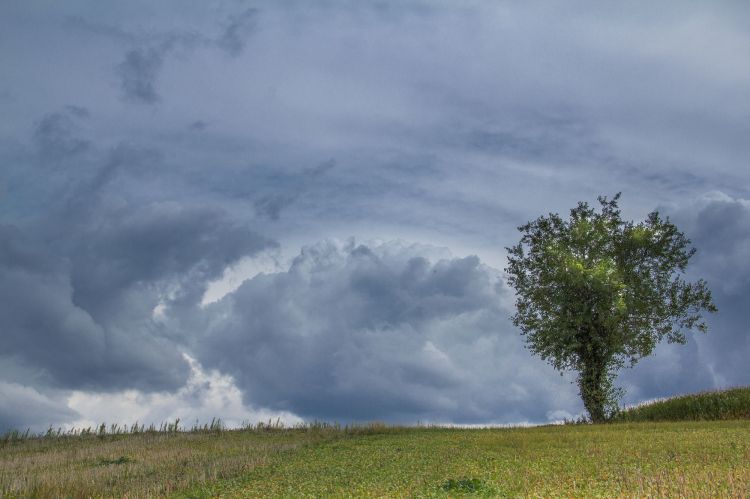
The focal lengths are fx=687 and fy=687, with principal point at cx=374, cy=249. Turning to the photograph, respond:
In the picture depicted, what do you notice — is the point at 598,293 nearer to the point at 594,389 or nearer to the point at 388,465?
the point at 594,389

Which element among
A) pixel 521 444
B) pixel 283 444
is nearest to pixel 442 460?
pixel 521 444

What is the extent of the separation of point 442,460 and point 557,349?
32303 millimetres

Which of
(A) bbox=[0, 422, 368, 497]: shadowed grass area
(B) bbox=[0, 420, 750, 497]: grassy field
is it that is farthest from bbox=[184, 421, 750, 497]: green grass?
(A) bbox=[0, 422, 368, 497]: shadowed grass area

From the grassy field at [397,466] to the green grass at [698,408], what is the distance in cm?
1563

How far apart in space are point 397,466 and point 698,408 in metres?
39.8

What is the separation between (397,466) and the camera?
960 inches

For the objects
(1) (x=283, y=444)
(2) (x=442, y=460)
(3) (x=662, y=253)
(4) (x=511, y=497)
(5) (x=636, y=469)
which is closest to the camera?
(4) (x=511, y=497)

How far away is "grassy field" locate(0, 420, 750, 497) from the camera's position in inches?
731

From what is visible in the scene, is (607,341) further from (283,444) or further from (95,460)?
(95,460)

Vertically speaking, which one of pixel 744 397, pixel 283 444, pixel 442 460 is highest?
pixel 744 397

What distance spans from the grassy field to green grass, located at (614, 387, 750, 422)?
15.6 metres

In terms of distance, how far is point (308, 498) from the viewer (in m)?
18.5

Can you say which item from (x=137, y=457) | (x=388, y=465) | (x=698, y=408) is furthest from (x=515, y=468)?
(x=698, y=408)

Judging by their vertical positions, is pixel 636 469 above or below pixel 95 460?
below
